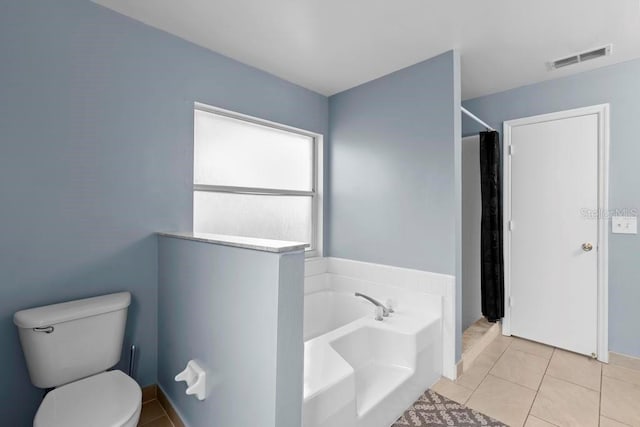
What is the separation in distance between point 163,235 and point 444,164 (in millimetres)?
2010

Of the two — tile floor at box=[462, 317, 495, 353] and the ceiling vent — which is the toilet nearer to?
tile floor at box=[462, 317, 495, 353]

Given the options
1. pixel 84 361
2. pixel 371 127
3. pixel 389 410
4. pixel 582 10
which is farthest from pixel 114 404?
pixel 582 10

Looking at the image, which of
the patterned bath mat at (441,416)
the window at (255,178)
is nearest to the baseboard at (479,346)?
the patterned bath mat at (441,416)

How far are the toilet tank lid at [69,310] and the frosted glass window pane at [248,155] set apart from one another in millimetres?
935

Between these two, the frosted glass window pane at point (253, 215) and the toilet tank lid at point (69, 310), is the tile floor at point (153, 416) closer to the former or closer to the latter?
the toilet tank lid at point (69, 310)

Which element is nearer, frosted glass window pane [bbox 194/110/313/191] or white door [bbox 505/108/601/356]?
frosted glass window pane [bbox 194/110/313/191]

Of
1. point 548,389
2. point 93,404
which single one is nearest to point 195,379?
→ point 93,404

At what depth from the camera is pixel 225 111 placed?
2230 millimetres

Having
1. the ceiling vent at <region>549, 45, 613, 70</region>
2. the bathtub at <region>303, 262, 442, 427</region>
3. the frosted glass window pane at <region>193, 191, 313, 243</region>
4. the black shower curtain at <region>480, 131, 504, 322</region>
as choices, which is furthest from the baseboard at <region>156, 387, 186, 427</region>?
the ceiling vent at <region>549, 45, 613, 70</region>

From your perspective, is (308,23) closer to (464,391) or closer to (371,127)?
(371,127)

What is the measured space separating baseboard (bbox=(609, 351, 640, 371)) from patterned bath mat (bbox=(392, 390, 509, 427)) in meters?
1.45

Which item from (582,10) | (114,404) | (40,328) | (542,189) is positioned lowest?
(114,404)

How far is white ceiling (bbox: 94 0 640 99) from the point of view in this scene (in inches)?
66.5

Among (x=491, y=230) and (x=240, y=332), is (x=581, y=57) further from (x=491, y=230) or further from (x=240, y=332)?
(x=240, y=332)
